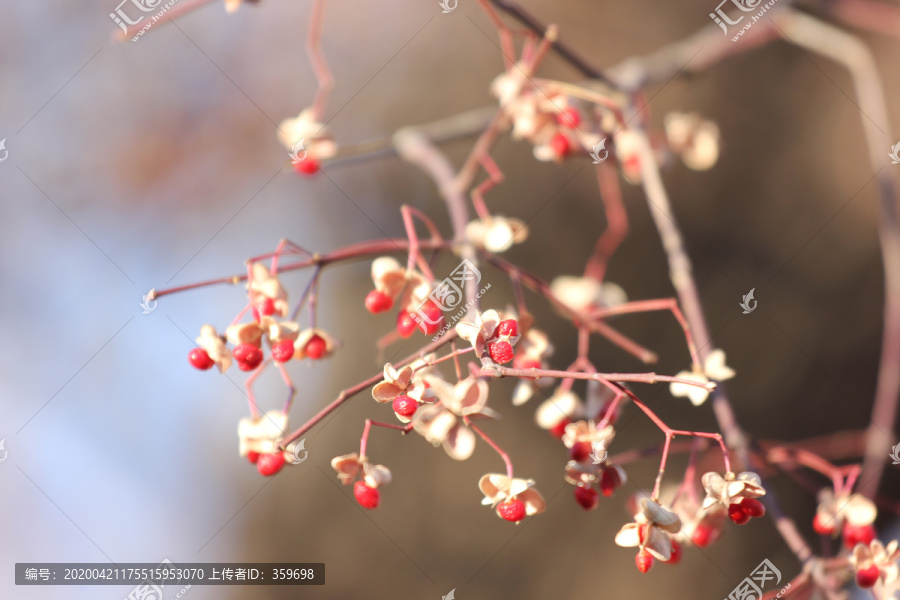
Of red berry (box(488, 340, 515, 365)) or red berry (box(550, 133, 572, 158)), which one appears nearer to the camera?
red berry (box(488, 340, 515, 365))

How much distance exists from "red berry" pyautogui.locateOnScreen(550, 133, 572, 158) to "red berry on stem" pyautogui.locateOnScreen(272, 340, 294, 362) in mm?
494

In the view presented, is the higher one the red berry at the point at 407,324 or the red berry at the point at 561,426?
the red berry at the point at 407,324

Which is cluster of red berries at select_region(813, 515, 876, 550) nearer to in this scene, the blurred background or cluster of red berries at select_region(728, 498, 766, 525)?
cluster of red berries at select_region(728, 498, 766, 525)

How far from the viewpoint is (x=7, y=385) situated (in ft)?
7.31

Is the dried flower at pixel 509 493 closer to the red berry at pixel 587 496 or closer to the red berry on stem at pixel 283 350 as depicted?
the red berry at pixel 587 496

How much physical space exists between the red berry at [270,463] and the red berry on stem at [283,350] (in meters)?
0.11

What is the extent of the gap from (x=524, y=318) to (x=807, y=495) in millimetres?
2347

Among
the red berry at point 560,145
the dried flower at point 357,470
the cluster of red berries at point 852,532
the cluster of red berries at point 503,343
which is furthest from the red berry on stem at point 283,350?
the cluster of red berries at point 852,532

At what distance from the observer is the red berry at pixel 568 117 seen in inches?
36.1

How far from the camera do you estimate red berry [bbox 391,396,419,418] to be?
61 centimetres

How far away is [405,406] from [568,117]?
534mm

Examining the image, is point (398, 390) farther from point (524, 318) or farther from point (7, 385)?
point (7, 385)

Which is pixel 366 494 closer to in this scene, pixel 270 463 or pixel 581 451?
pixel 270 463

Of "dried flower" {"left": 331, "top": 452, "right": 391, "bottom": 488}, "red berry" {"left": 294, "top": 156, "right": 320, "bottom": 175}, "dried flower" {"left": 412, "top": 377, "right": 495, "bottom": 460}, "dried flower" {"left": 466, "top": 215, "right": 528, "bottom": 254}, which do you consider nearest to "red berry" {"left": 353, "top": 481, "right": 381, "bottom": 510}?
"dried flower" {"left": 331, "top": 452, "right": 391, "bottom": 488}
